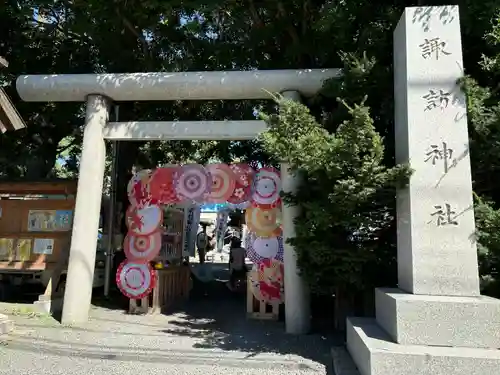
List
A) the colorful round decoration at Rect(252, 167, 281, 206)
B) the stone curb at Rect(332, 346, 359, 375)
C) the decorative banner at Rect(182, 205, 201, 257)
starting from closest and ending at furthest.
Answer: the stone curb at Rect(332, 346, 359, 375), the colorful round decoration at Rect(252, 167, 281, 206), the decorative banner at Rect(182, 205, 201, 257)

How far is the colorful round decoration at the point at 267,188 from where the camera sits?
291 inches

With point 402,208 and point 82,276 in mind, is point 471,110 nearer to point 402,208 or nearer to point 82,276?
point 402,208

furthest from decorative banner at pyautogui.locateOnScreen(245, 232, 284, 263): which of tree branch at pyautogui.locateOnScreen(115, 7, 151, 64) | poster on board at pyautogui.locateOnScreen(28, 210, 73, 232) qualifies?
tree branch at pyautogui.locateOnScreen(115, 7, 151, 64)

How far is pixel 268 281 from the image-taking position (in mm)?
7609

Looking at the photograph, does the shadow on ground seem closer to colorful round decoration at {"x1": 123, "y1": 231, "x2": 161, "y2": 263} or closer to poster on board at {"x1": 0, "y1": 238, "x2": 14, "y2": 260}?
colorful round decoration at {"x1": 123, "y1": 231, "x2": 161, "y2": 263}

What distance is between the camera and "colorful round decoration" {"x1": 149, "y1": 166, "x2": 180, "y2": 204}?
7801 mm

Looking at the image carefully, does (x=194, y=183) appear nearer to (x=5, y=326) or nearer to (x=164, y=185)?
(x=164, y=185)

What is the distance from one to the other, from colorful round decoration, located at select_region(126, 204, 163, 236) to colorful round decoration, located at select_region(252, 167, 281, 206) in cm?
173

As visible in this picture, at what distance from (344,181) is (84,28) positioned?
230 inches

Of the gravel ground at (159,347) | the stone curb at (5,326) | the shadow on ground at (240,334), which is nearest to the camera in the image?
the gravel ground at (159,347)

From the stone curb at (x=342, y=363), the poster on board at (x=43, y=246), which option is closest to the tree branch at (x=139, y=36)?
the poster on board at (x=43, y=246)

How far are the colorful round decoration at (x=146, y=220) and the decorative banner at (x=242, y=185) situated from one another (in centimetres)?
130

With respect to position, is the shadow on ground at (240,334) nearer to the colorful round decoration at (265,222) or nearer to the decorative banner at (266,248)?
the decorative banner at (266,248)

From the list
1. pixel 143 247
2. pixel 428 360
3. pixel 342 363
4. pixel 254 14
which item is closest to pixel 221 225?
pixel 143 247
